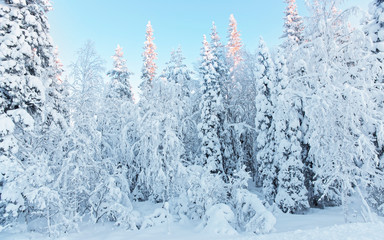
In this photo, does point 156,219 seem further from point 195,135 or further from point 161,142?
point 195,135

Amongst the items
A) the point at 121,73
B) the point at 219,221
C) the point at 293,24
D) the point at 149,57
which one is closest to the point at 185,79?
the point at 121,73

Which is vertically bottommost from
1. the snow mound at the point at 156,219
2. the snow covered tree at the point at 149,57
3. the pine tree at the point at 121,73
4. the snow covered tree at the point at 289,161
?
the snow mound at the point at 156,219

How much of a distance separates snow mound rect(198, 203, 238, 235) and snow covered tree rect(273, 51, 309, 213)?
230 inches

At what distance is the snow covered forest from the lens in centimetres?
1031

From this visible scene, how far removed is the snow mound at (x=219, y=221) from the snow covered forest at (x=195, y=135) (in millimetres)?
63

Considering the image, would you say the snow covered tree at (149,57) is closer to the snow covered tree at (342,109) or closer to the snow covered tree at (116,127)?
the snow covered tree at (116,127)

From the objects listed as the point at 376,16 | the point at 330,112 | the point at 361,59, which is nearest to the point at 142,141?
the point at 330,112

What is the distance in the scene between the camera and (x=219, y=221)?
11.5 m

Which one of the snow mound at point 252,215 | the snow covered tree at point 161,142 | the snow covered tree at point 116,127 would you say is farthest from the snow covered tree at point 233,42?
the snow mound at point 252,215

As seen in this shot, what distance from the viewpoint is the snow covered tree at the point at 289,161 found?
634 inches

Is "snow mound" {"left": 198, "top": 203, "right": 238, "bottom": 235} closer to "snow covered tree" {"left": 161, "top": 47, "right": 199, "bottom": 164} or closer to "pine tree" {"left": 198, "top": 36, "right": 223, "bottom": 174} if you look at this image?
"pine tree" {"left": 198, "top": 36, "right": 223, "bottom": 174}

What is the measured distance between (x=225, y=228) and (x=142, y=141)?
8663 millimetres

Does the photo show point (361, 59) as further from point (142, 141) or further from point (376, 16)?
point (142, 141)

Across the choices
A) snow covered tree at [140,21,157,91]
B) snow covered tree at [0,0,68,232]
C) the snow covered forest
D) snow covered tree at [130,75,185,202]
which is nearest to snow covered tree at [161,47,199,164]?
the snow covered forest
